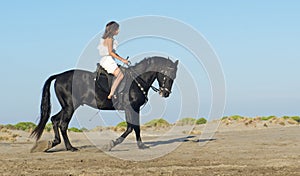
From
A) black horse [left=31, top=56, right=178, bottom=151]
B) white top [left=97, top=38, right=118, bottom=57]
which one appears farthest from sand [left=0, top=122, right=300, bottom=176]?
white top [left=97, top=38, right=118, bottom=57]

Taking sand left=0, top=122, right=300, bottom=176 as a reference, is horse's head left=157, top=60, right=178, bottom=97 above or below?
above

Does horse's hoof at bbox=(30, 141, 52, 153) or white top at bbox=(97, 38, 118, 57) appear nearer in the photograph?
white top at bbox=(97, 38, 118, 57)

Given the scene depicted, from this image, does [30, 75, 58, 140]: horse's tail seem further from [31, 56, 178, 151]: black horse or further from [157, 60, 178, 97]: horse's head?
[157, 60, 178, 97]: horse's head

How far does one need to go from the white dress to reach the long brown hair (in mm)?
207

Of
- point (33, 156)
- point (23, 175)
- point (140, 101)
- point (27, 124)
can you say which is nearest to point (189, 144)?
point (140, 101)

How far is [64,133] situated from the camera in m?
14.5

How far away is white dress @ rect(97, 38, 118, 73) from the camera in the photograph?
1380 centimetres

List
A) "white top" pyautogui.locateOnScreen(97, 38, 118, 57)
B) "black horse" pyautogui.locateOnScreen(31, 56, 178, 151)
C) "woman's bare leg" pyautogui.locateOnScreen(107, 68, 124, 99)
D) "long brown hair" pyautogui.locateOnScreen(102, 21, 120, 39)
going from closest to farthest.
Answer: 1. "long brown hair" pyautogui.locateOnScreen(102, 21, 120, 39)
2. "white top" pyautogui.locateOnScreen(97, 38, 118, 57)
3. "woman's bare leg" pyautogui.locateOnScreen(107, 68, 124, 99)
4. "black horse" pyautogui.locateOnScreen(31, 56, 178, 151)

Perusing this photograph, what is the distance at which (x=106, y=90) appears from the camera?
14336mm

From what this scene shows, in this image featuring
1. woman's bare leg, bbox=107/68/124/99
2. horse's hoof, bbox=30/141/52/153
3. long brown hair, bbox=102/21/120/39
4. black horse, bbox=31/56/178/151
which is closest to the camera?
long brown hair, bbox=102/21/120/39

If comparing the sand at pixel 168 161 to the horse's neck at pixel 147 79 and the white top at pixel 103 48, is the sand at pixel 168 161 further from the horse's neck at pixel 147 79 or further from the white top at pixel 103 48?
the white top at pixel 103 48

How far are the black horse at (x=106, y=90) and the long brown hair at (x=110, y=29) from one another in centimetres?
127

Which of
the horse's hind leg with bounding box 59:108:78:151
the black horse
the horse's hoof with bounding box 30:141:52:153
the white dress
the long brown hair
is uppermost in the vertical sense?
the long brown hair

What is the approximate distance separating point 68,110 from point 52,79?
1.15m
